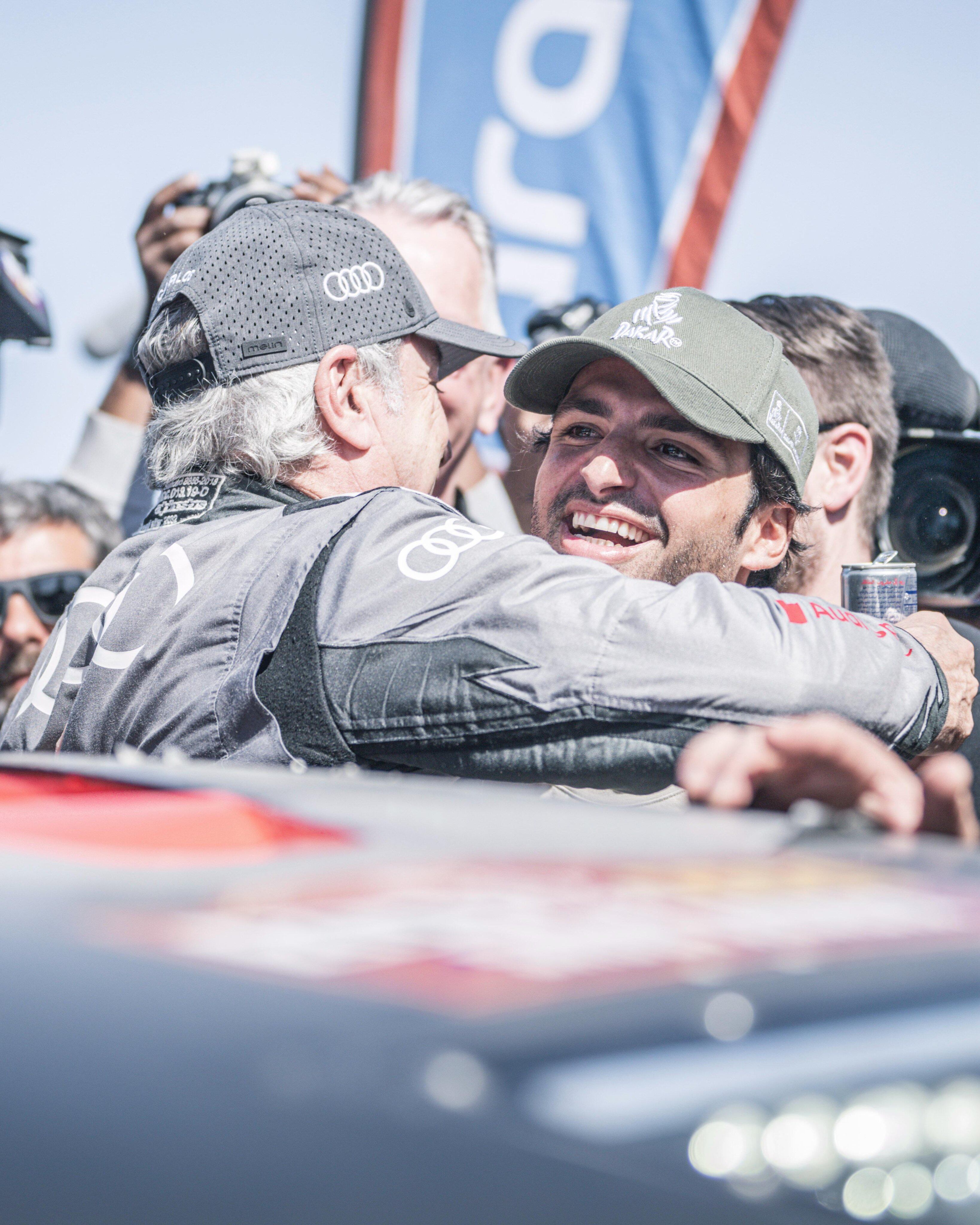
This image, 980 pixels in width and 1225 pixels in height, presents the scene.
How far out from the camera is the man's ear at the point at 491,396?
3512 millimetres

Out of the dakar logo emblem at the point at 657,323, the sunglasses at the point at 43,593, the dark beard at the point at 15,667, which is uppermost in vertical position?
the dakar logo emblem at the point at 657,323

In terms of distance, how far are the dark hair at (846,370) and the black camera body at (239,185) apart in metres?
1.52

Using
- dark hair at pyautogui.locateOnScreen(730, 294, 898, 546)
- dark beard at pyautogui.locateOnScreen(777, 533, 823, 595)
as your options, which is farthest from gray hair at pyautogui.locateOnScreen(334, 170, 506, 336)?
dark beard at pyautogui.locateOnScreen(777, 533, 823, 595)

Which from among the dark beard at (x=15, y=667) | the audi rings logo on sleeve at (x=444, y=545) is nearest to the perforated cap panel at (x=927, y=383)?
the audi rings logo on sleeve at (x=444, y=545)

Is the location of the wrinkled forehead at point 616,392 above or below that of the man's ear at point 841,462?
above

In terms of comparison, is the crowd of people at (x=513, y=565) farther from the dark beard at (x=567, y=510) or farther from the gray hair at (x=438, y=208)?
the gray hair at (x=438, y=208)

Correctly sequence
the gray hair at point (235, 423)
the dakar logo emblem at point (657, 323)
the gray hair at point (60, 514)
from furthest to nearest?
1. the gray hair at point (60, 514)
2. the dakar logo emblem at point (657, 323)
3. the gray hair at point (235, 423)

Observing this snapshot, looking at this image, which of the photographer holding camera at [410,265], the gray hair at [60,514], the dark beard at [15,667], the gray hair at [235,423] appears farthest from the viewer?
the gray hair at [60,514]

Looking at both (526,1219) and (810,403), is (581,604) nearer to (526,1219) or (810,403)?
(526,1219)

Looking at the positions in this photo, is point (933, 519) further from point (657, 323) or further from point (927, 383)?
point (657, 323)

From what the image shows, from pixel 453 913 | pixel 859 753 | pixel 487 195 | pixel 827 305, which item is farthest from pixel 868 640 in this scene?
Result: pixel 487 195

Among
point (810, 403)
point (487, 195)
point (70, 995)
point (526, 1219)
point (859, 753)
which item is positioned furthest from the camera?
point (487, 195)

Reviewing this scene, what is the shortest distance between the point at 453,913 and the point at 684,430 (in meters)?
1.74

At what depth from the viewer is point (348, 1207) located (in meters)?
0.50
